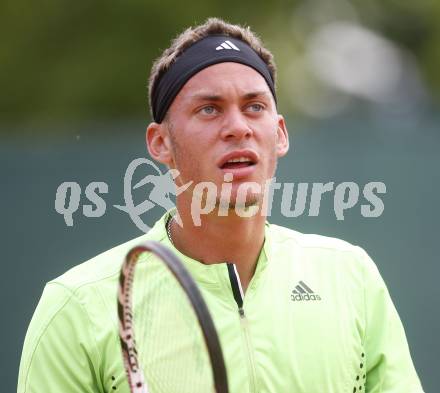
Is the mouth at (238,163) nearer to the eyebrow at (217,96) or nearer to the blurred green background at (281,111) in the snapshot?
the eyebrow at (217,96)

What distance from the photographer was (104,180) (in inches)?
324

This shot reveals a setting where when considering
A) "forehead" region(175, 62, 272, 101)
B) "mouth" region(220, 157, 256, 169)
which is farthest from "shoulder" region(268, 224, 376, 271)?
"forehead" region(175, 62, 272, 101)

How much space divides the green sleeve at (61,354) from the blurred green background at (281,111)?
157 inches

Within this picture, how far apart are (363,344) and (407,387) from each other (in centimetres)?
22

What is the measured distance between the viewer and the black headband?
4414 millimetres

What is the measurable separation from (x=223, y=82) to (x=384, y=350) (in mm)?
1136

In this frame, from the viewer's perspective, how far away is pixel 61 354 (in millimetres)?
4070

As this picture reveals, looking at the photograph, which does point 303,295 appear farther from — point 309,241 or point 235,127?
point 235,127

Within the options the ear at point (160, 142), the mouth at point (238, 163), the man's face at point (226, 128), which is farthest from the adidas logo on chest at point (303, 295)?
the ear at point (160, 142)

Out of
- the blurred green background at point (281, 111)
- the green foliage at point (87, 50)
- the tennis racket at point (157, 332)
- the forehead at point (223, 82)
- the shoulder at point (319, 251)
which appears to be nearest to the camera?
the tennis racket at point (157, 332)

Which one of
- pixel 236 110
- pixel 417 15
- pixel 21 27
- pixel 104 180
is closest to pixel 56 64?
pixel 21 27

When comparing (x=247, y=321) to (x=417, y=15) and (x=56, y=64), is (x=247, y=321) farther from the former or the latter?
(x=417, y=15)

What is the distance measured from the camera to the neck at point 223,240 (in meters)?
4.34

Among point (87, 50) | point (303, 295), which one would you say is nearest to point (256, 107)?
point (303, 295)
